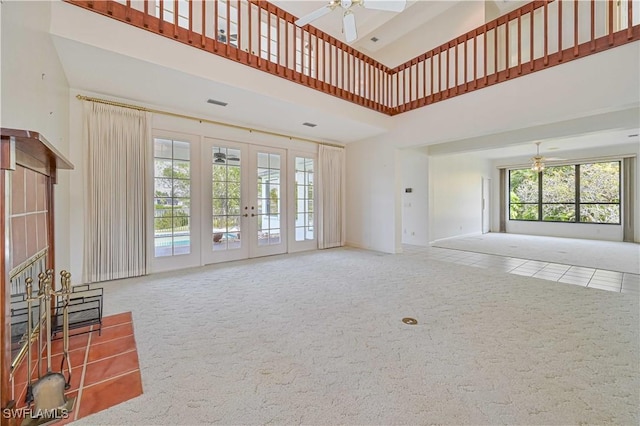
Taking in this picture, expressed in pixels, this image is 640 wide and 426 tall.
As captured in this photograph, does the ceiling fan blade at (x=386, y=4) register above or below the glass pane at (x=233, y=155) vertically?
above

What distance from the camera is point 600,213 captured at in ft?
26.2

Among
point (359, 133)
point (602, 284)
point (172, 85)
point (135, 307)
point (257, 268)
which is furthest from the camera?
point (359, 133)

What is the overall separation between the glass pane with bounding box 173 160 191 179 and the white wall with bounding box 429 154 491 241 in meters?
5.69

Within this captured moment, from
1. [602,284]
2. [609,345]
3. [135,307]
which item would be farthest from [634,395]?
[135,307]

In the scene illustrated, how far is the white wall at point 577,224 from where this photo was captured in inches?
287

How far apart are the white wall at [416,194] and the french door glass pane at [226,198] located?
4.09 m

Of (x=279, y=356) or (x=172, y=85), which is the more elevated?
(x=172, y=85)

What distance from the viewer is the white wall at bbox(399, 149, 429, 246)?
22.7ft

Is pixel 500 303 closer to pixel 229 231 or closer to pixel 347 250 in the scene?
pixel 347 250

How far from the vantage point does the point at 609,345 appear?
2115 millimetres

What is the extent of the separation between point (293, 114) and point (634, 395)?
455 centimetres

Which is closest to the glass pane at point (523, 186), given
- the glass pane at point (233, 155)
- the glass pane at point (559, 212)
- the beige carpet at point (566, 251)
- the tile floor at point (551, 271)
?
the glass pane at point (559, 212)

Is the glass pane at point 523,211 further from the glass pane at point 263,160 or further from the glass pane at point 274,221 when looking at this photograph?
the glass pane at point 263,160

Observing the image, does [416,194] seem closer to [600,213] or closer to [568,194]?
[568,194]
